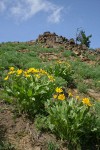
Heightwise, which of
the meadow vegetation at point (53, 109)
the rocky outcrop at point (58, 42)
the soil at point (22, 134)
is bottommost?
the soil at point (22, 134)

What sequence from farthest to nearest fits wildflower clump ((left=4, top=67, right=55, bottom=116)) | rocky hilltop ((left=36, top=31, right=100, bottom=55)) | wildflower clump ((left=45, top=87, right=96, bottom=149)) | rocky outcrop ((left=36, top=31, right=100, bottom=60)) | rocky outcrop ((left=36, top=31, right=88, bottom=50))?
rocky outcrop ((left=36, top=31, right=88, bottom=50)) < rocky hilltop ((left=36, top=31, right=100, bottom=55)) < rocky outcrop ((left=36, top=31, right=100, bottom=60)) < wildflower clump ((left=4, top=67, right=55, bottom=116)) < wildflower clump ((left=45, top=87, right=96, bottom=149))

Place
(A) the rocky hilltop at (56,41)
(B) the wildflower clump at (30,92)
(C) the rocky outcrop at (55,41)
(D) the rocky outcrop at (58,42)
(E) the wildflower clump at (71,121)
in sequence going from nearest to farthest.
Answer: (E) the wildflower clump at (71,121) < (B) the wildflower clump at (30,92) < (D) the rocky outcrop at (58,42) < (A) the rocky hilltop at (56,41) < (C) the rocky outcrop at (55,41)

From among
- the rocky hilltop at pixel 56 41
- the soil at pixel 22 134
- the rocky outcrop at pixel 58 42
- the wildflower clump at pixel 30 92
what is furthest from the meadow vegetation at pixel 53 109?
the rocky hilltop at pixel 56 41

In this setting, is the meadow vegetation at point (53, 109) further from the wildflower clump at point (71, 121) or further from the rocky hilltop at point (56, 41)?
the rocky hilltop at point (56, 41)

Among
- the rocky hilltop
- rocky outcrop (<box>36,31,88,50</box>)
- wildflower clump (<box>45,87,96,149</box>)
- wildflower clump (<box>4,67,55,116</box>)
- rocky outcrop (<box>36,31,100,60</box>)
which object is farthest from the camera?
rocky outcrop (<box>36,31,88,50</box>)

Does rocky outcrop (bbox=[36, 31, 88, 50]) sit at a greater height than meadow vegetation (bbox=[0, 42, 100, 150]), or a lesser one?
greater

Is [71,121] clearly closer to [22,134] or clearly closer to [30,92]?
[22,134]

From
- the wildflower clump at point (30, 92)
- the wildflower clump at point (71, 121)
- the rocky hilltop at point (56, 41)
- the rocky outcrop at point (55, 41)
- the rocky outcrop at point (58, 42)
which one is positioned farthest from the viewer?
the rocky outcrop at point (55, 41)

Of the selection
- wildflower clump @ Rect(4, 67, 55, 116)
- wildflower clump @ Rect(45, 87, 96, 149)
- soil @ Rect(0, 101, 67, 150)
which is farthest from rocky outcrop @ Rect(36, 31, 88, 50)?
wildflower clump @ Rect(45, 87, 96, 149)

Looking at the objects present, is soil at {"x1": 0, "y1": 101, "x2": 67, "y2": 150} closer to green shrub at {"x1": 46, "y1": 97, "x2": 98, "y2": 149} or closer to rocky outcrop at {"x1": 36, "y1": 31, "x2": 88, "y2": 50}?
green shrub at {"x1": 46, "y1": 97, "x2": 98, "y2": 149}

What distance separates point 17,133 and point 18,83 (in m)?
1.31

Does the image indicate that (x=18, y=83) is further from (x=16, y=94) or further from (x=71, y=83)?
(x=71, y=83)

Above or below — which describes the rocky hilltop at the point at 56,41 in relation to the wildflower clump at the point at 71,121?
above

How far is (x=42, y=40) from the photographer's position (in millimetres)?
22062
